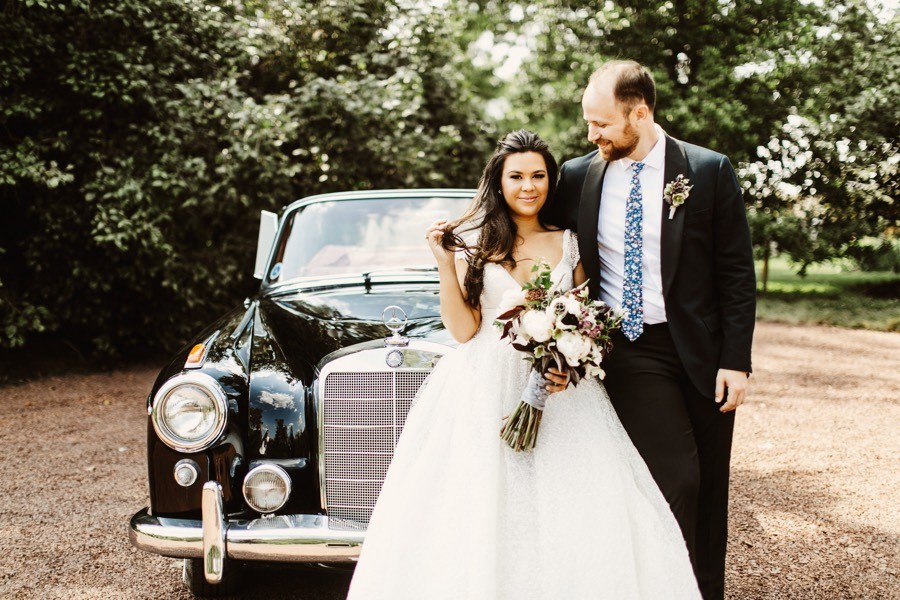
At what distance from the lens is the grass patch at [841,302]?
12977 millimetres

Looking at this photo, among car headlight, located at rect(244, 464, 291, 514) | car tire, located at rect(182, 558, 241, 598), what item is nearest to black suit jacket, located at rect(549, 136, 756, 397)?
car headlight, located at rect(244, 464, 291, 514)

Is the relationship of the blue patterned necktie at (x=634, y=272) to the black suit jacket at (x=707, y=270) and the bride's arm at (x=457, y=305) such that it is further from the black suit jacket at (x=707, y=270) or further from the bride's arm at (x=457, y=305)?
the bride's arm at (x=457, y=305)

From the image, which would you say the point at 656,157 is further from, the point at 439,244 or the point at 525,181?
the point at 439,244

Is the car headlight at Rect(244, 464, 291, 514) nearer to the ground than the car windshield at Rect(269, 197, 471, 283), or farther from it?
nearer to the ground

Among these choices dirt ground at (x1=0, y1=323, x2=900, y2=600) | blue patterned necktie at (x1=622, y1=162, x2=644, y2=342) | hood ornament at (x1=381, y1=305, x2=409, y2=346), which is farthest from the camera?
dirt ground at (x1=0, y1=323, x2=900, y2=600)

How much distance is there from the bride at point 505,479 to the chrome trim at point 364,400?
0.33m

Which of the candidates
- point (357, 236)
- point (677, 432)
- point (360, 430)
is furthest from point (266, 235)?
point (677, 432)

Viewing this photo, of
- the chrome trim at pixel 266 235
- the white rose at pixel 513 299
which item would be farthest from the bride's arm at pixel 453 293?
the chrome trim at pixel 266 235

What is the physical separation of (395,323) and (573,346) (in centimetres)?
117

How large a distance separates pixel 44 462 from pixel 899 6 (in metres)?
14.1

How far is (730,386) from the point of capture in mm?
2545

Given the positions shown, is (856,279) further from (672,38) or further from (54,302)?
(54,302)

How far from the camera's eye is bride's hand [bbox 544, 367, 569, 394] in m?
2.42

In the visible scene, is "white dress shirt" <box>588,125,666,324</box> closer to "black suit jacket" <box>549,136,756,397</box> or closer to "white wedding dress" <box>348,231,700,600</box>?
"black suit jacket" <box>549,136,756,397</box>
